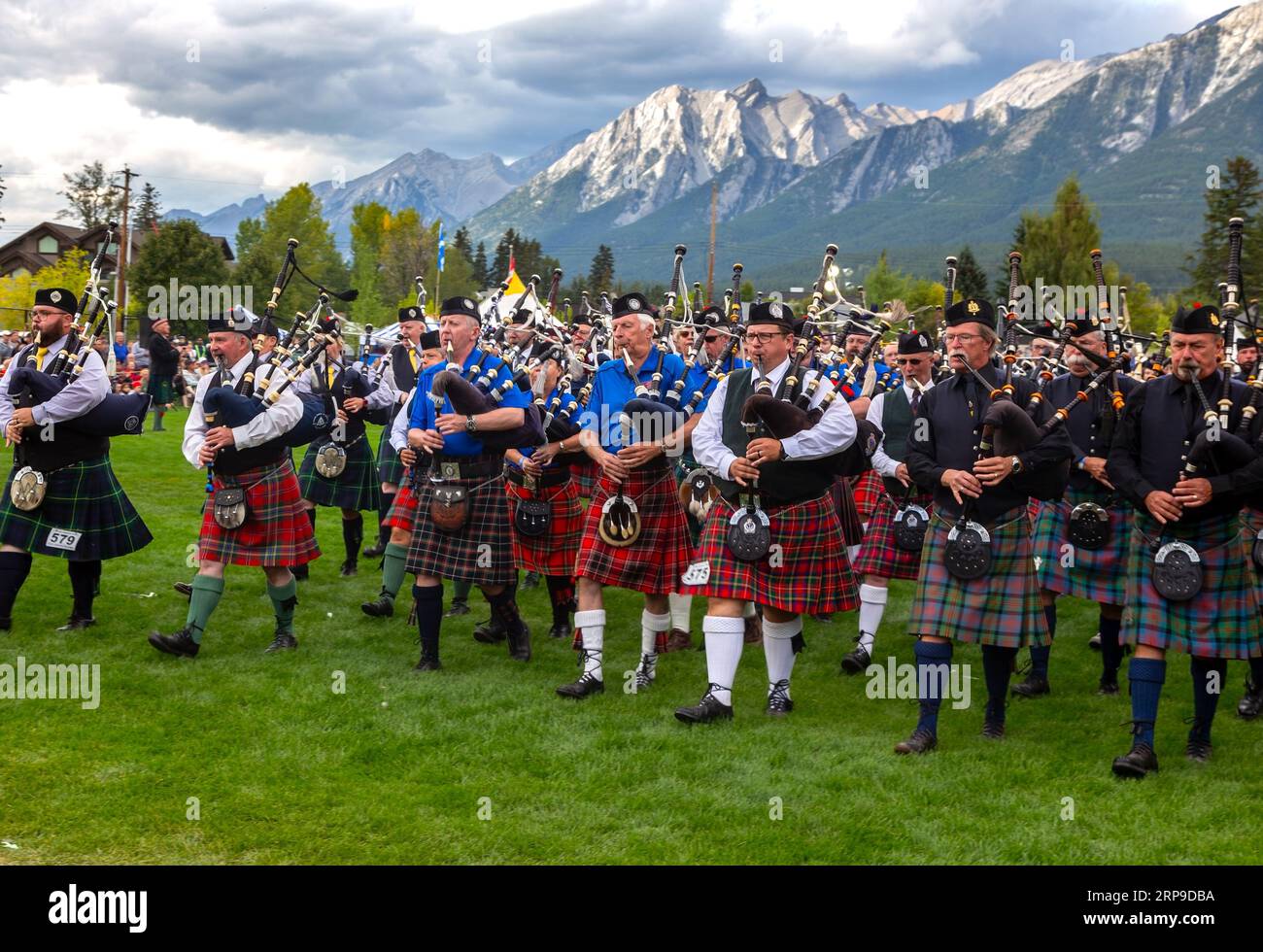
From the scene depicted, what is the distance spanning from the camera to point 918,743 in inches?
192

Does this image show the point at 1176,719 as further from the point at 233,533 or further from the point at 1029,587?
the point at 233,533

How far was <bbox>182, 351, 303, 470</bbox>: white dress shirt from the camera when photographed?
5902 mm

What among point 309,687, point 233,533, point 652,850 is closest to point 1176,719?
point 652,850

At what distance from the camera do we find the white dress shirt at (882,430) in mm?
6148

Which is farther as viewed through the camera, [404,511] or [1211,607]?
[404,511]

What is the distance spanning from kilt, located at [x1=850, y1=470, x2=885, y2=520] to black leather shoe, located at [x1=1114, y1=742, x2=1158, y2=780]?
2650mm

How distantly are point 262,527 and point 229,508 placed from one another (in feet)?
0.67

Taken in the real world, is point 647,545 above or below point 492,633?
above

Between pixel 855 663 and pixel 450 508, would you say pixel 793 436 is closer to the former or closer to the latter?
pixel 855 663

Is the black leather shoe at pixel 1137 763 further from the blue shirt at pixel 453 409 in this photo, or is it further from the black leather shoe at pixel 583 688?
the blue shirt at pixel 453 409

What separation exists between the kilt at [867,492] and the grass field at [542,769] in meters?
0.95

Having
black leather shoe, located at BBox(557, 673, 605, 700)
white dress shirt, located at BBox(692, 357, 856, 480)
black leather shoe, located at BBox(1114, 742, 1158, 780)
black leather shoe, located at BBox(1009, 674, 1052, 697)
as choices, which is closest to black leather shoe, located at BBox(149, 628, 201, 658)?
black leather shoe, located at BBox(557, 673, 605, 700)

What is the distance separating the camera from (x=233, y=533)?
238 inches

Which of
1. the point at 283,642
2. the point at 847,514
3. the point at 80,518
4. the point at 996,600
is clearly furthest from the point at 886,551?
the point at 80,518
